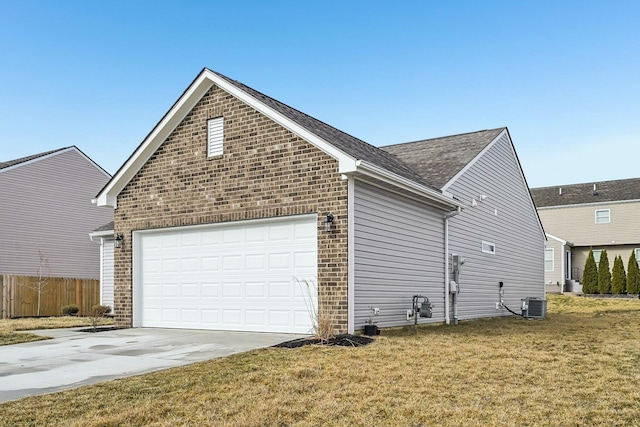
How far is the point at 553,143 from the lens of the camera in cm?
2344

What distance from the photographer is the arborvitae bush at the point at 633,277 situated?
106 feet

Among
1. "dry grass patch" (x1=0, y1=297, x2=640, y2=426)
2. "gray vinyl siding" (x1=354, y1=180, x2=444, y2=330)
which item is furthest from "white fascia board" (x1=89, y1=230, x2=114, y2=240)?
"dry grass patch" (x1=0, y1=297, x2=640, y2=426)

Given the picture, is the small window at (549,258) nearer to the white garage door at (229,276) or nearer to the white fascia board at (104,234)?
the white fascia board at (104,234)

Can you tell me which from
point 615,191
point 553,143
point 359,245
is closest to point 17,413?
point 359,245

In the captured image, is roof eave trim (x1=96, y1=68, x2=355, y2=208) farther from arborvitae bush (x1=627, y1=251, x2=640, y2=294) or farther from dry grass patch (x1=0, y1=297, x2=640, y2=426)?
arborvitae bush (x1=627, y1=251, x2=640, y2=294)

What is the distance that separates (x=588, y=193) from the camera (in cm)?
3784

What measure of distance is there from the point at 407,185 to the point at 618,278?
998 inches

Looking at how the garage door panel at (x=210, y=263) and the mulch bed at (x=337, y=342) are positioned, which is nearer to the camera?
the mulch bed at (x=337, y=342)

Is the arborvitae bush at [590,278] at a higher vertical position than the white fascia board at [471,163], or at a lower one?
lower

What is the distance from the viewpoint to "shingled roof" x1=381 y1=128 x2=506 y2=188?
53.5ft

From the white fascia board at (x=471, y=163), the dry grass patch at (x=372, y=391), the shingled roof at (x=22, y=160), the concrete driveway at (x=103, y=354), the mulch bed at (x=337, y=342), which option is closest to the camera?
the dry grass patch at (x=372, y=391)

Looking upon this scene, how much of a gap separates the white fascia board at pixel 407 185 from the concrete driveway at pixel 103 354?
12.0 feet

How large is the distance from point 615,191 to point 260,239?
31020 millimetres

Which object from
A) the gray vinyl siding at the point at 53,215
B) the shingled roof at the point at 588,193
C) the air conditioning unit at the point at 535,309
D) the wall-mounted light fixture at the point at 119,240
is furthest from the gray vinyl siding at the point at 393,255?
the shingled roof at the point at 588,193
